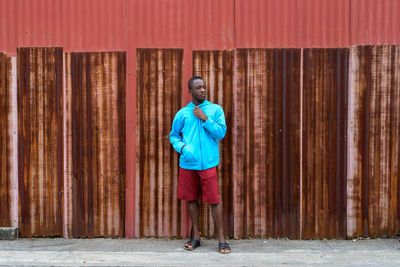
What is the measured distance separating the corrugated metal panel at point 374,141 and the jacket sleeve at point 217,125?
5.15 feet

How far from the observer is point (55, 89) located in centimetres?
514

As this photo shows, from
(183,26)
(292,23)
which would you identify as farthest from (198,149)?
(292,23)

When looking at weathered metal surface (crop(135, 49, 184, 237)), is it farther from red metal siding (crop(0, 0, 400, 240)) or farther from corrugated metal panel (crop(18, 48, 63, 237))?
corrugated metal panel (crop(18, 48, 63, 237))

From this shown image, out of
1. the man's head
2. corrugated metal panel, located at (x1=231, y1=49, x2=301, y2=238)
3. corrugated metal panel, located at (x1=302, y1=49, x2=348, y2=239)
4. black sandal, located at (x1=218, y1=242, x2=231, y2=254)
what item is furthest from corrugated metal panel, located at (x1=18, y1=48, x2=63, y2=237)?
corrugated metal panel, located at (x1=302, y1=49, x2=348, y2=239)

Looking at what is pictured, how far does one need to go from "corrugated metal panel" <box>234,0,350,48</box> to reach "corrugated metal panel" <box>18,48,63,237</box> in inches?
88.8

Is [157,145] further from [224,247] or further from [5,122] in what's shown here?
[5,122]

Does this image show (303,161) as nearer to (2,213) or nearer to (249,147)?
(249,147)

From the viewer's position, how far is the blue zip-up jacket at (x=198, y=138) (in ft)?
15.1

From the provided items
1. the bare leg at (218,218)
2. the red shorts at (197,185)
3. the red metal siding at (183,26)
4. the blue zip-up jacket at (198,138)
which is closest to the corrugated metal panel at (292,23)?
the red metal siding at (183,26)

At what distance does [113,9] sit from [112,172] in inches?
76.4

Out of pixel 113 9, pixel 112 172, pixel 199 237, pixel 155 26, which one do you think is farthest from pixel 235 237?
pixel 113 9

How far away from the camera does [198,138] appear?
464 centimetres

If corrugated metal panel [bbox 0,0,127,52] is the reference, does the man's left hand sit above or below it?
below

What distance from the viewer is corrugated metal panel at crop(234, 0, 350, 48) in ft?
16.4
